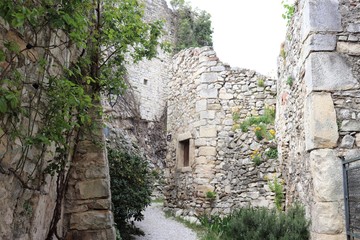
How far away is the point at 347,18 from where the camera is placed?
4.00m

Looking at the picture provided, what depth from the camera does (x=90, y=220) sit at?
3.42 metres

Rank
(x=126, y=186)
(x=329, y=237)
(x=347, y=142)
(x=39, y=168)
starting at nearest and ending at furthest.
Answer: (x=39, y=168), (x=329, y=237), (x=347, y=142), (x=126, y=186)

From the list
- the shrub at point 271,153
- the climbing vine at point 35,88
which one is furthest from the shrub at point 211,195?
the climbing vine at point 35,88

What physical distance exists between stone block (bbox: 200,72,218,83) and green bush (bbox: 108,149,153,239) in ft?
10.6

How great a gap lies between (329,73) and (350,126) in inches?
24.1

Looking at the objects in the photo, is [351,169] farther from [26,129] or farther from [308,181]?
[26,129]

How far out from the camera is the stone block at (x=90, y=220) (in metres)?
3.41

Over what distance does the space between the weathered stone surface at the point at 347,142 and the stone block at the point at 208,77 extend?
4.67 meters

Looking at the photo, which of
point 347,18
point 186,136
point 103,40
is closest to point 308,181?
point 347,18

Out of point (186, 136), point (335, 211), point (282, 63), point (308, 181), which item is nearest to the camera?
point (335, 211)

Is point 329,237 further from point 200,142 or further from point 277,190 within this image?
point 200,142

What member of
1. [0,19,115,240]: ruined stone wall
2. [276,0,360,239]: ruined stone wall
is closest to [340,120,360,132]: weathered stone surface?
[276,0,360,239]: ruined stone wall

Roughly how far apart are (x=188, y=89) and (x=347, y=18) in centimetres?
515

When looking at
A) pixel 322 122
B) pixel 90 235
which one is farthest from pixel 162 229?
pixel 322 122
